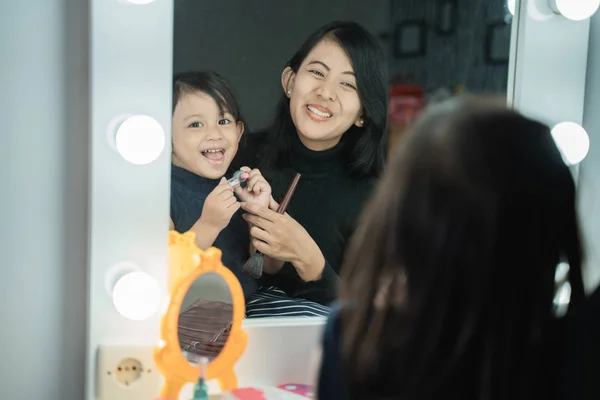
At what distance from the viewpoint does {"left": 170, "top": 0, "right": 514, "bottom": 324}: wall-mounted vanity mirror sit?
2.78 ft

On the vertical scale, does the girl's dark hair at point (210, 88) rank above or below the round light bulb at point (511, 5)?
below

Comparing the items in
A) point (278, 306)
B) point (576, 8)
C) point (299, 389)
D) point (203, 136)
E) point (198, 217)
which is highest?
point (576, 8)

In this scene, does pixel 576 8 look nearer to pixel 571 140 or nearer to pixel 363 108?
pixel 571 140

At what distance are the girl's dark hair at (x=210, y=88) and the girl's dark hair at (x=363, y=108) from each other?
0.19ft

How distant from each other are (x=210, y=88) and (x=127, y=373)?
36cm

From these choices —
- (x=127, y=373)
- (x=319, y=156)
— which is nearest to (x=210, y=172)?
(x=319, y=156)

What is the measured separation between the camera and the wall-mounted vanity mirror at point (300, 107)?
0.85 m

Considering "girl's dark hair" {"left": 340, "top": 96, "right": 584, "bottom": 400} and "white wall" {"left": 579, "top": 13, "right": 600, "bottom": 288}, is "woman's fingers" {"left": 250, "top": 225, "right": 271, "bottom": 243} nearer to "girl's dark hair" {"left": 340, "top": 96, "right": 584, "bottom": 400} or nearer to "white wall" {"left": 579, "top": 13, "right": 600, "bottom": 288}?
"girl's dark hair" {"left": 340, "top": 96, "right": 584, "bottom": 400}

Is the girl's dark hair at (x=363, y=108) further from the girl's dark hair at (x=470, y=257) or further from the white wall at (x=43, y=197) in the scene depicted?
the girl's dark hair at (x=470, y=257)

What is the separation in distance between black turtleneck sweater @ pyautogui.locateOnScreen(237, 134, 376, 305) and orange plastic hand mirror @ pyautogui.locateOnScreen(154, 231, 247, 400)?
0.23 ft

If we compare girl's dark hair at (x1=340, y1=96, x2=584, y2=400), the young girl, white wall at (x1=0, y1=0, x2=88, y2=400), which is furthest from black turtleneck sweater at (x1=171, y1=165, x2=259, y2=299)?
girl's dark hair at (x1=340, y1=96, x2=584, y2=400)

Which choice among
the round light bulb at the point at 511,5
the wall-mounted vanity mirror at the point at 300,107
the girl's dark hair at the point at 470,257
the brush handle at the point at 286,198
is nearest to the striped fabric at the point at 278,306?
the wall-mounted vanity mirror at the point at 300,107

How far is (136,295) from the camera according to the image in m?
0.81

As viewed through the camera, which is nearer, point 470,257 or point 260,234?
point 470,257
